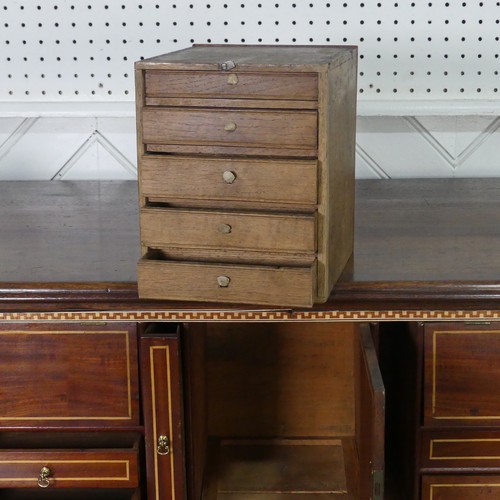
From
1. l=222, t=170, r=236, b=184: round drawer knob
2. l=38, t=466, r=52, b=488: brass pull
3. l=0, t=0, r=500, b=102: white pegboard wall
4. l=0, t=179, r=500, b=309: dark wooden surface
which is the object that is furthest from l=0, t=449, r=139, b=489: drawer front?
l=0, t=0, r=500, b=102: white pegboard wall

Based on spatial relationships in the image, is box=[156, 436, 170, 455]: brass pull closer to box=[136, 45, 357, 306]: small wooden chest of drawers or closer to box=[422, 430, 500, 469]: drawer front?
box=[136, 45, 357, 306]: small wooden chest of drawers

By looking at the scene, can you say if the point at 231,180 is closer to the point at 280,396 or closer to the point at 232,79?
the point at 232,79

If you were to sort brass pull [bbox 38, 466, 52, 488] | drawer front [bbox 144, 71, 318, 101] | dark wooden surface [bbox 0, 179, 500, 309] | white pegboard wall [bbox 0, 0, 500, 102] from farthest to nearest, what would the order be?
1. white pegboard wall [bbox 0, 0, 500, 102]
2. brass pull [bbox 38, 466, 52, 488]
3. dark wooden surface [bbox 0, 179, 500, 309]
4. drawer front [bbox 144, 71, 318, 101]

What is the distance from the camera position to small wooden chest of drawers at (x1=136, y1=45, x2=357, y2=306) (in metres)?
1.41

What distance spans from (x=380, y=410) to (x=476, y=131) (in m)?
Answer: 1.00

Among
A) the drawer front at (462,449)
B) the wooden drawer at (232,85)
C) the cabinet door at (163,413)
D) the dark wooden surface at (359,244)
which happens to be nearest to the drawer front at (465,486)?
the drawer front at (462,449)

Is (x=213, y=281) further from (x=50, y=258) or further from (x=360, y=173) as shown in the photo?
(x=360, y=173)

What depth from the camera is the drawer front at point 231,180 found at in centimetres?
143

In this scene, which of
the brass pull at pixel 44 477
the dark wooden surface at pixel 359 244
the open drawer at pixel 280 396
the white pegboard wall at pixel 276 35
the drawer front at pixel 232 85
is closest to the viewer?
the drawer front at pixel 232 85

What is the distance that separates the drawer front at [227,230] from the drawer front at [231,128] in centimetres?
11

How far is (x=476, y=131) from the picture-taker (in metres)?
2.25

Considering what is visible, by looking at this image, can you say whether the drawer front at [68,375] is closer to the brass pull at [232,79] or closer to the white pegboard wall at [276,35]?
the brass pull at [232,79]

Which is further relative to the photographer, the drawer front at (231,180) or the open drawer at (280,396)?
the open drawer at (280,396)

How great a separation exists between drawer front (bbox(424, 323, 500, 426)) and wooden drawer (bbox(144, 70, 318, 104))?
45 centimetres
